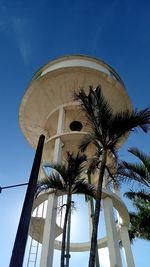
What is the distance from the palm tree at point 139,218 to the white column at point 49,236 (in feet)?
12.0

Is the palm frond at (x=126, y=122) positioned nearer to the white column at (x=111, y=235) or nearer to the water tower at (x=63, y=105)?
the white column at (x=111, y=235)

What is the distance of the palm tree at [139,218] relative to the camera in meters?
12.1

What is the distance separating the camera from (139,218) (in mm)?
13664

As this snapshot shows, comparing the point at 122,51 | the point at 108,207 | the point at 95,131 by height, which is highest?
the point at 122,51

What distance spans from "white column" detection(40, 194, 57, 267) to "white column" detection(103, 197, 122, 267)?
236 centimetres

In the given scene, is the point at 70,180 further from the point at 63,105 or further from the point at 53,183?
the point at 63,105

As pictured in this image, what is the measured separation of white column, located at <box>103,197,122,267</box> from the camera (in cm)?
959

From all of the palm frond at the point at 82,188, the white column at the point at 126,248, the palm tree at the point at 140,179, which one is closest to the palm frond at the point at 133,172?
the palm tree at the point at 140,179

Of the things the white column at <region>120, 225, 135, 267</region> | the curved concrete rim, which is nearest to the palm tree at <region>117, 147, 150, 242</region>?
the white column at <region>120, 225, 135, 267</region>

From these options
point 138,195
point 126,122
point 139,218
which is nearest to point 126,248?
point 139,218

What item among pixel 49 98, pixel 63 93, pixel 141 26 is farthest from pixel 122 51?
pixel 49 98

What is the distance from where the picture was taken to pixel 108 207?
11227 millimetres

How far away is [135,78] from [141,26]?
8.30 ft

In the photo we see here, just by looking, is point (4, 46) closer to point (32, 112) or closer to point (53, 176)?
point (32, 112)
